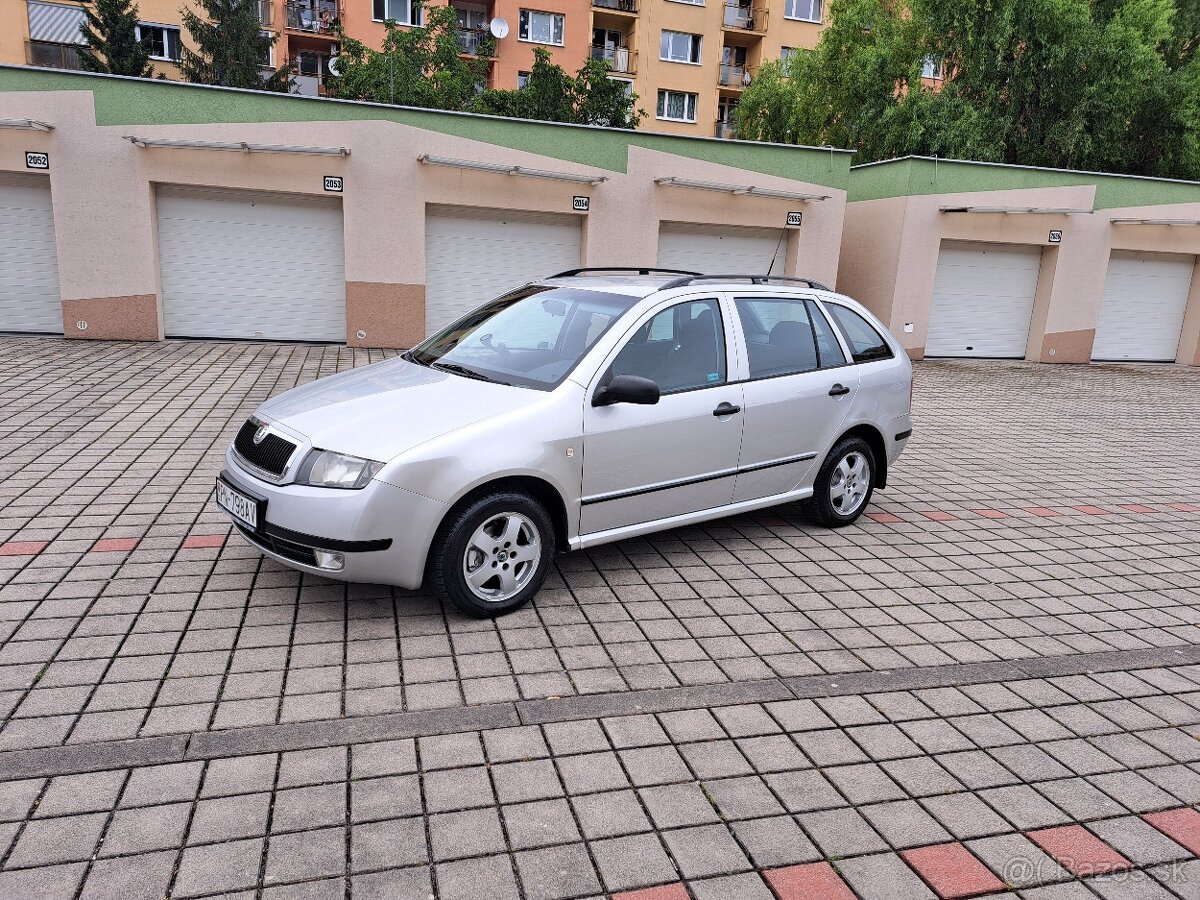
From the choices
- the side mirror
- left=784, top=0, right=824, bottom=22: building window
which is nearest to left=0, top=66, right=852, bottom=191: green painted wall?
the side mirror

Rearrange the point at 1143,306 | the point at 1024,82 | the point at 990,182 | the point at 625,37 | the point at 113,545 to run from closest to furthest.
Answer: the point at 113,545
the point at 990,182
the point at 1143,306
the point at 1024,82
the point at 625,37

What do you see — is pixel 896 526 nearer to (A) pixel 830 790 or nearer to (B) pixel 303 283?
(A) pixel 830 790

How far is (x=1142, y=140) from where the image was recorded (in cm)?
2317

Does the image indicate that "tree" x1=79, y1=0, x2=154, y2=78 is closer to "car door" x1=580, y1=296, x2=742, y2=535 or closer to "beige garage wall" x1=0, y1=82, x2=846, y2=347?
"beige garage wall" x1=0, y1=82, x2=846, y2=347

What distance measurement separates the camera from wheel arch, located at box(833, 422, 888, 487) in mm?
5879

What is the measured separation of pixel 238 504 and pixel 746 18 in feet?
131

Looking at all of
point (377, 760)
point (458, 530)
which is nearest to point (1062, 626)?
point (458, 530)

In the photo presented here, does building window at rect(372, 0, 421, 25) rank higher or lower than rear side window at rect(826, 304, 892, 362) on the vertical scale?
higher

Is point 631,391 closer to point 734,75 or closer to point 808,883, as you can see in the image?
point 808,883

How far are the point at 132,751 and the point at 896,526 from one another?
508cm

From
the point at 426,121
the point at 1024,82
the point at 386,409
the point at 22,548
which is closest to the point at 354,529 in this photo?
the point at 386,409

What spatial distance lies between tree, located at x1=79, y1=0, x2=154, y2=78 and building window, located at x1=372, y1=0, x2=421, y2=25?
915cm

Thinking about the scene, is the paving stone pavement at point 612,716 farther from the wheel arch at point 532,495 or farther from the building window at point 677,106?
Answer: the building window at point 677,106

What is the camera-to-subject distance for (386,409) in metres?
4.20
